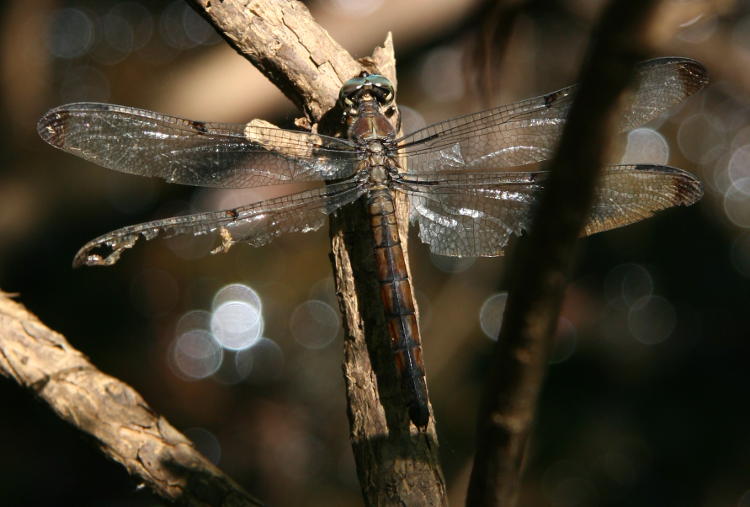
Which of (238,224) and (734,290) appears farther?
(734,290)

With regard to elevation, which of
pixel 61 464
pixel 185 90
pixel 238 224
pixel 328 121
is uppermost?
pixel 185 90

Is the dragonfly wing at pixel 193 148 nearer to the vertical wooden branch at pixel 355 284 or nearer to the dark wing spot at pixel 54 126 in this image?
the dark wing spot at pixel 54 126

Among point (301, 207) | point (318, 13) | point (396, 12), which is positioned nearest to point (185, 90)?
point (318, 13)

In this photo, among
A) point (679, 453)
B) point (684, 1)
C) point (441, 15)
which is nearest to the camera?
point (684, 1)

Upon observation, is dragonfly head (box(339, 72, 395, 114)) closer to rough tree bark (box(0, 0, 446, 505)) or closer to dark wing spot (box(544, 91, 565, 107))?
rough tree bark (box(0, 0, 446, 505))

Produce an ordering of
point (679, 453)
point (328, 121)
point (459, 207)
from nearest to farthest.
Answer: point (328, 121) < point (459, 207) < point (679, 453)

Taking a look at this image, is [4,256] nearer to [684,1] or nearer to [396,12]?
[396,12]

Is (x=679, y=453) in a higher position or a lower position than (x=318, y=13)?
lower

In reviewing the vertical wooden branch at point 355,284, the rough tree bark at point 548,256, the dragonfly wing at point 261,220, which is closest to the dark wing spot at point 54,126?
the dragonfly wing at point 261,220
